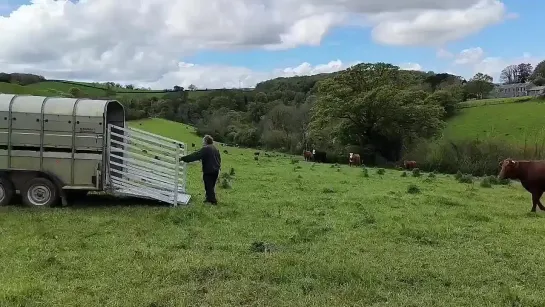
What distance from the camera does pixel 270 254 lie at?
34.3ft

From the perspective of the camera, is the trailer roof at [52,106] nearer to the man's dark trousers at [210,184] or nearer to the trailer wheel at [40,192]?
the trailer wheel at [40,192]

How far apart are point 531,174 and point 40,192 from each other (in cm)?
1551

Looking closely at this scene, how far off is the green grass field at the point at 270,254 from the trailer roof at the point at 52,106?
287 cm

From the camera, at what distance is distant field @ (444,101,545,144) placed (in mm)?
60125

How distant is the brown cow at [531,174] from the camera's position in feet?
58.4

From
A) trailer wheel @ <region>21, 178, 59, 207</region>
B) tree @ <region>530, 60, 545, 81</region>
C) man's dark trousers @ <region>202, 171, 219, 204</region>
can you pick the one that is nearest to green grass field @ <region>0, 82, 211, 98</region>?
trailer wheel @ <region>21, 178, 59, 207</region>

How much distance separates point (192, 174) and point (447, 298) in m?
21.7

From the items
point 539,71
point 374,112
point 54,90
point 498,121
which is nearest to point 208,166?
point 374,112

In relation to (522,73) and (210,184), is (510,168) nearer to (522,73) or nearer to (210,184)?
(210,184)

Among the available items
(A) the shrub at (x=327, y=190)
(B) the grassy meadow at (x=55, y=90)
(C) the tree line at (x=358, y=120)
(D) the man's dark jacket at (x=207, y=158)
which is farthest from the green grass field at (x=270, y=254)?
(C) the tree line at (x=358, y=120)

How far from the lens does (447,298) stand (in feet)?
26.3

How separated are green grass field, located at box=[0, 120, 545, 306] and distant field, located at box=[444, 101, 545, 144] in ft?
141

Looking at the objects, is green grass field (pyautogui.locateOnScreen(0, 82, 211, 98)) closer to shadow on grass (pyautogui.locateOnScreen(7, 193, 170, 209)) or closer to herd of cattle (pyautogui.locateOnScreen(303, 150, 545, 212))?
shadow on grass (pyautogui.locateOnScreen(7, 193, 170, 209))

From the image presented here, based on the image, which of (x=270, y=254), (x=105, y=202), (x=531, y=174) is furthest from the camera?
(x=531, y=174)
